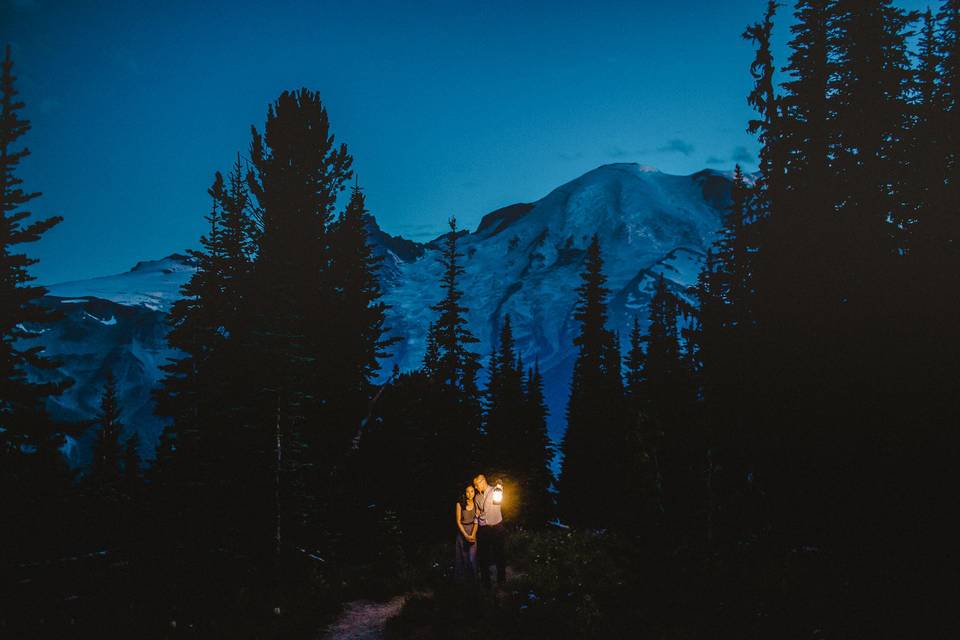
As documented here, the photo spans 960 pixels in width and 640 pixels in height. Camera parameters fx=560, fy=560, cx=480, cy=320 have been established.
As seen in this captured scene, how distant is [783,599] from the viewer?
9.11m

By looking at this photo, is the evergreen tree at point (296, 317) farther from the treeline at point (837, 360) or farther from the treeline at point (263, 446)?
the treeline at point (837, 360)

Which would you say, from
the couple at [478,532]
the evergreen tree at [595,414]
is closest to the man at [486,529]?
the couple at [478,532]

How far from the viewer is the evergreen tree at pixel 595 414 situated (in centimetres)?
3459

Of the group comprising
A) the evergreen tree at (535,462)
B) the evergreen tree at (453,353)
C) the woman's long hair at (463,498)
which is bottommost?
the evergreen tree at (535,462)

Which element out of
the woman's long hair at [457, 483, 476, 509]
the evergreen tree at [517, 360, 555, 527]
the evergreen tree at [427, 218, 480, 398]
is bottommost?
the evergreen tree at [517, 360, 555, 527]

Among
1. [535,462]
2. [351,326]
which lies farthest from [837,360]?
[535,462]

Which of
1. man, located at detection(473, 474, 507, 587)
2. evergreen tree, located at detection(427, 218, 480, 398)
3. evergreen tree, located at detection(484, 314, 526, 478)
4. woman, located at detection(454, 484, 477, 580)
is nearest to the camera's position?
woman, located at detection(454, 484, 477, 580)

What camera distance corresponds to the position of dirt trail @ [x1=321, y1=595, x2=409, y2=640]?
938 cm

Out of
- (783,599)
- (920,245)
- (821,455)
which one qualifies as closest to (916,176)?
(920,245)

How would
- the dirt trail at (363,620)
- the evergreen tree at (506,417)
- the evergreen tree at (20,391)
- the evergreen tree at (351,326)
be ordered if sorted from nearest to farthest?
the dirt trail at (363,620) → the evergreen tree at (20,391) → the evergreen tree at (351,326) → the evergreen tree at (506,417)

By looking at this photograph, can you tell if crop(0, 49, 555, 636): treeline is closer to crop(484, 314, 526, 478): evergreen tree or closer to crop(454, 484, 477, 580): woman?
crop(454, 484, 477, 580): woman

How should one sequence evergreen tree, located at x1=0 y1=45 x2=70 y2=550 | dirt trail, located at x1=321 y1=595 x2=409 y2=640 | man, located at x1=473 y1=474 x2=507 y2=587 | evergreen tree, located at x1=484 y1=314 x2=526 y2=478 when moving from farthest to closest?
evergreen tree, located at x1=484 y1=314 x2=526 y2=478, evergreen tree, located at x1=0 y1=45 x2=70 y2=550, man, located at x1=473 y1=474 x2=507 y2=587, dirt trail, located at x1=321 y1=595 x2=409 y2=640

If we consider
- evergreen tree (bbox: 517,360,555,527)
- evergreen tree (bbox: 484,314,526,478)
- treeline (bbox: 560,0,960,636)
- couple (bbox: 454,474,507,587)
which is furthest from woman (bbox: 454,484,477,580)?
evergreen tree (bbox: 517,360,555,527)

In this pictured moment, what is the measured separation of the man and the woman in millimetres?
130
